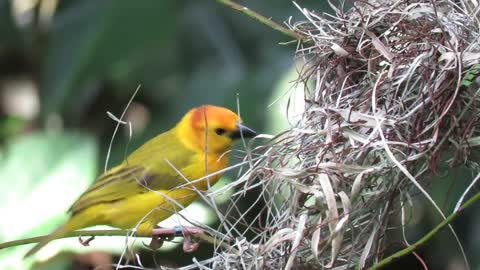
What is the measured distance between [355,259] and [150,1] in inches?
75.7

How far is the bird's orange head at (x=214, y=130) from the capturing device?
2.53 m

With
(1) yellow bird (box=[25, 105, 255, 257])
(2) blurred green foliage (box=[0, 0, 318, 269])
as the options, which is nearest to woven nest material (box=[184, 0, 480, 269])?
(1) yellow bird (box=[25, 105, 255, 257])

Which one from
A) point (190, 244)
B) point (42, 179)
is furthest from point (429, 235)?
point (42, 179)

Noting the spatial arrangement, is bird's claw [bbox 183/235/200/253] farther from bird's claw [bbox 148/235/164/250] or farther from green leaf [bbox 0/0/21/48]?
green leaf [bbox 0/0/21/48]

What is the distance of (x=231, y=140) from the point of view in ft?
8.47

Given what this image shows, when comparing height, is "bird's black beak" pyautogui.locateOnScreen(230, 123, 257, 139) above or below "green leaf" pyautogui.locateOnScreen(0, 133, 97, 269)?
above

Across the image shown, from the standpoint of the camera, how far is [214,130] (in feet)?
8.41

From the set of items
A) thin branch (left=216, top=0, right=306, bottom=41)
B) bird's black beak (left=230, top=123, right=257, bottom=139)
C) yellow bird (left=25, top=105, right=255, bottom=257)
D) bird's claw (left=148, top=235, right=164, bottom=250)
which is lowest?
bird's claw (left=148, top=235, right=164, bottom=250)

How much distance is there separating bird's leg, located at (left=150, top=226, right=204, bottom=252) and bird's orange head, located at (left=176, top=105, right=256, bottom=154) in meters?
0.25

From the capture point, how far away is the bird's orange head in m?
2.53

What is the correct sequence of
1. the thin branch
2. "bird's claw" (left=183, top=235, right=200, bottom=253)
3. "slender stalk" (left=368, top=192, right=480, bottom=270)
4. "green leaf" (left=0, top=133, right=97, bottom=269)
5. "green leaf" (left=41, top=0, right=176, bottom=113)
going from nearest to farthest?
1. "slender stalk" (left=368, top=192, right=480, bottom=270)
2. the thin branch
3. "bird's claw" (left=183, top=235, right=200, bottom=253)
4. "green leaf" (left=0, top=133, right=97, bottom=269)
5. "green leaf" (left=41, top=0, right=176, bottom=113)

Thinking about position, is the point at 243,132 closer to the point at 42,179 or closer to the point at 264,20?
the point at 264,20

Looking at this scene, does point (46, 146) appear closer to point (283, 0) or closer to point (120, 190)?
point (120, 190)

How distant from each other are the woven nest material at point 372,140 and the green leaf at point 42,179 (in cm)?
108
